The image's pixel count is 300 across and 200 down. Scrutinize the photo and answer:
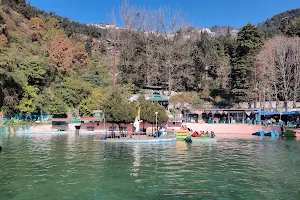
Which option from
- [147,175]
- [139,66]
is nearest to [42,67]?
[139,66]

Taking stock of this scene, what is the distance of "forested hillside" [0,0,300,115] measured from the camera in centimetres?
5178

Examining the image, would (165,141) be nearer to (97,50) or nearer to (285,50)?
(285,50)

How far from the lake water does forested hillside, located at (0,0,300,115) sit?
30213 mm

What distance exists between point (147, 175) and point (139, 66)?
49.4m

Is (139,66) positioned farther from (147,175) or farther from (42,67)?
(147,175)

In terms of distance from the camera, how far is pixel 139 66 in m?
64.0

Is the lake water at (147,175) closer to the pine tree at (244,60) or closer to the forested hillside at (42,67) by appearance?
the forested hillside at (42,67)

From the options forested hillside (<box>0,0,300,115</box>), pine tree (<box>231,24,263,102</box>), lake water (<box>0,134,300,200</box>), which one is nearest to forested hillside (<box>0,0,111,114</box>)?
forested hillside (<box>0,0,300,115</box>)

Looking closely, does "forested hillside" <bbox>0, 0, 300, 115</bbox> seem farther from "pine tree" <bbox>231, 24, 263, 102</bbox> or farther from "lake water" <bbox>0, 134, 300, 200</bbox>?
"lake water" <bbox>0, 134, 300, 200</bbox>

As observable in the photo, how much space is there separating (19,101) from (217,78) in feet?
128

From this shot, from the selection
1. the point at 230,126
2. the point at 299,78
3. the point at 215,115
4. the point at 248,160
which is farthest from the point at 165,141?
the point at 299,78

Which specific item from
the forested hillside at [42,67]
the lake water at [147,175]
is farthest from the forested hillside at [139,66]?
the lake water at [147,175]

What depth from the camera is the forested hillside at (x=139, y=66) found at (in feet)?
170

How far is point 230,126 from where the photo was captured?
46938 mm
